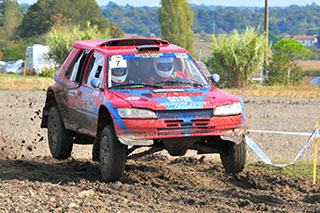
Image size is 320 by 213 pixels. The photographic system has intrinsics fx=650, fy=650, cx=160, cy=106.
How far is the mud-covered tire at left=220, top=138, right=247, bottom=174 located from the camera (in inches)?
381

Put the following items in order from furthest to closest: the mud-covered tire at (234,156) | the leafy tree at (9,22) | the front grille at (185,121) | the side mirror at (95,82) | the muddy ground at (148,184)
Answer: the leafy tree at (9,22), the mud-covered tire at (234,156), the side mirror at (95,82), the front grille at (185,121), the muddy ground at (148,184)

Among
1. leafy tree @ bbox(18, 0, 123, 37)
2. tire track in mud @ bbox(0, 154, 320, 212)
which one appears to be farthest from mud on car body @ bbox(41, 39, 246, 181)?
leafy tree @ bbox(18, 0, 123, 37)

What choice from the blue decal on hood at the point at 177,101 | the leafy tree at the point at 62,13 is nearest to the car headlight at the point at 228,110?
the blue decal on hood at the point at 177,101

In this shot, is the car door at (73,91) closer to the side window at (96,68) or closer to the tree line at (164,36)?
the side window at (96,68)

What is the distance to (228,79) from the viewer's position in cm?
3775

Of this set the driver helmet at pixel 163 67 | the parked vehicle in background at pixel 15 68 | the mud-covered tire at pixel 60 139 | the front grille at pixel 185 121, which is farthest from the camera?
the parked vehicle in background at pixel 15 68

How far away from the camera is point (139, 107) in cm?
866

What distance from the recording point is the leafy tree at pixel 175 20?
323ft

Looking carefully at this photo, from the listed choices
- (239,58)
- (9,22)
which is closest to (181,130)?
(239,58)

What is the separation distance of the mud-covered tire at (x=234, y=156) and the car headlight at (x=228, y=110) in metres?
0.64

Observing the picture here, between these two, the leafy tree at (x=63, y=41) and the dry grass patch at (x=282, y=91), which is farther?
the leafy tree at (x=63, y=41)

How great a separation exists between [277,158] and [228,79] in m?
25.0

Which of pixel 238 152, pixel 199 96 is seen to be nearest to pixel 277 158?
pixel 238 152

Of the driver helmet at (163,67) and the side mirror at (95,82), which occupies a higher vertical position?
the driver helmet at (163,67)
